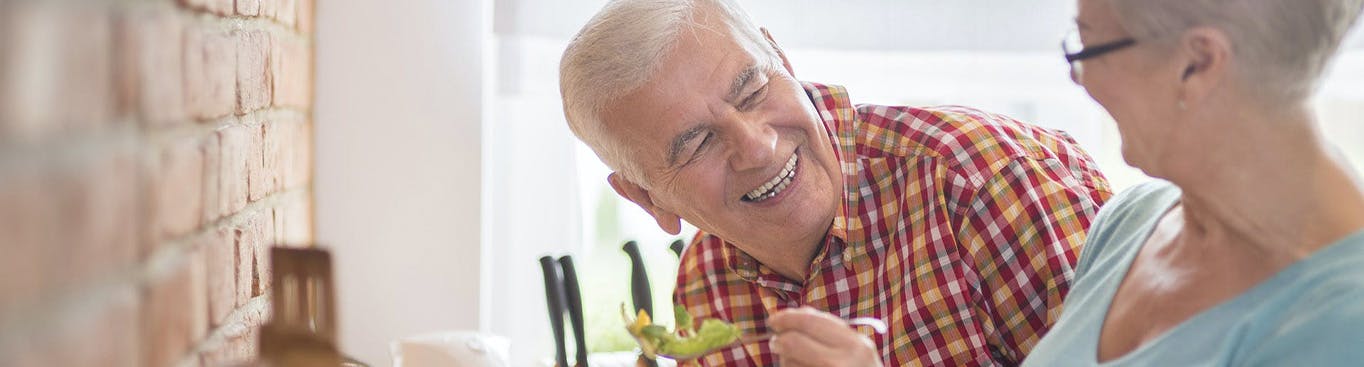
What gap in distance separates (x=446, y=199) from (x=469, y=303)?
8.3 inches

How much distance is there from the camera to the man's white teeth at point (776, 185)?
1.51 metres

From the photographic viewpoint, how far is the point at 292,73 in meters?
1.67

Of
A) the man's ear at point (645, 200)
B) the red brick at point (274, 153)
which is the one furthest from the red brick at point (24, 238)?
the man's ear at point (645, 200)

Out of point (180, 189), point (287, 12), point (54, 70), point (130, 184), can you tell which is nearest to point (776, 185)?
point (287, 12)

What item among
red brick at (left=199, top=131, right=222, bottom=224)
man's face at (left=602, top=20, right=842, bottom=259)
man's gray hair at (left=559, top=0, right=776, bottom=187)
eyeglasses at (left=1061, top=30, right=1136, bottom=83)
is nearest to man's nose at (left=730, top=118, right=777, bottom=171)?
man's face at (left=602, top=20, right=842, bottom=259)

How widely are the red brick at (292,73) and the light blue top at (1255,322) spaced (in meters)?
0.87

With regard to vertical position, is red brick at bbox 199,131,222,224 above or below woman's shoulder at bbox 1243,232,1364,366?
above

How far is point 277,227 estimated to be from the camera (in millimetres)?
1307

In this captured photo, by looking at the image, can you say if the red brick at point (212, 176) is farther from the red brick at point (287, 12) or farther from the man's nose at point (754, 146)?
the man's nose at point (754, 146)

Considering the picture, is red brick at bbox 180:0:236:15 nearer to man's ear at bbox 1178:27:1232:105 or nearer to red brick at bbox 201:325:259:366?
red brick at bbox 201:325:259:366

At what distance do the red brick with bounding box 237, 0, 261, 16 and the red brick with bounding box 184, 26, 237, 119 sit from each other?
59mm

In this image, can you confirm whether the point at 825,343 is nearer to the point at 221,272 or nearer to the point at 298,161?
the point at 221,272

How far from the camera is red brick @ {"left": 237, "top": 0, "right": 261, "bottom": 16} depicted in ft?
3.44

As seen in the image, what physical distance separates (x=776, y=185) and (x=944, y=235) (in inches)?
8.2
